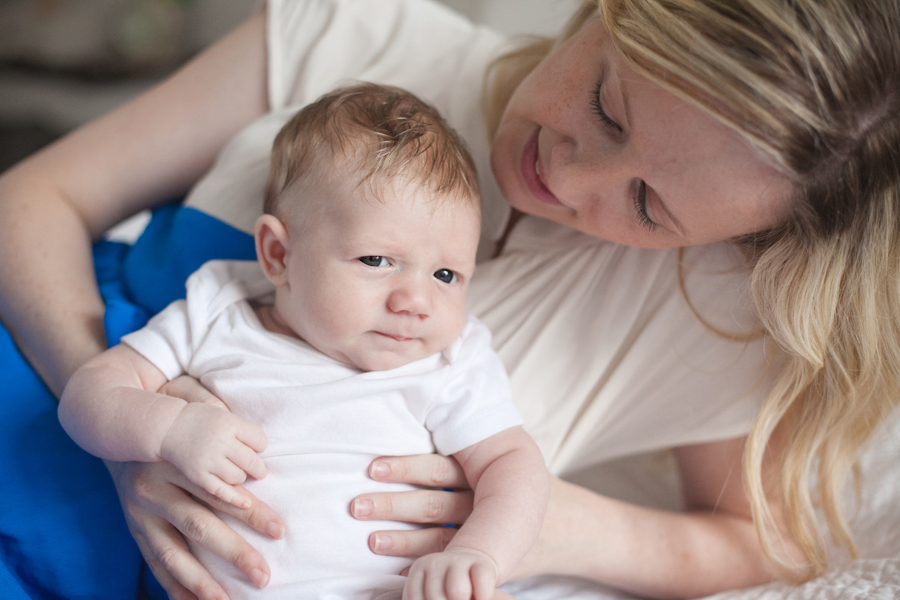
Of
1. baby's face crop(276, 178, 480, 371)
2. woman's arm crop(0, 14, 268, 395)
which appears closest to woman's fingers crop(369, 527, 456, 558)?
baby's face crop(276, 178, 480, 371)

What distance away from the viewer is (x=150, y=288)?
1154 millimetres

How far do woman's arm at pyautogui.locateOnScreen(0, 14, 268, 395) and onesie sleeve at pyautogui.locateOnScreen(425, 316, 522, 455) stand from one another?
1.94 feet

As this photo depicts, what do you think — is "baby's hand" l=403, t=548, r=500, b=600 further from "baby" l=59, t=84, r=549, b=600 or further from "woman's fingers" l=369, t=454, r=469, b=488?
"woman's fingers" l=369, t=454, r=469, b=488

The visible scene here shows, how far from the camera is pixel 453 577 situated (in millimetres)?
696

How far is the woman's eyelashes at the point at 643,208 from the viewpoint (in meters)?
0.89

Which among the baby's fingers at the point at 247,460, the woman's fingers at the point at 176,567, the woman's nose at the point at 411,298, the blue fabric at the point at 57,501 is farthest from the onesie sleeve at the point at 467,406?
the blue fabric at the point at 57,501

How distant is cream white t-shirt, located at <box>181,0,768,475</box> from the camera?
1.11m

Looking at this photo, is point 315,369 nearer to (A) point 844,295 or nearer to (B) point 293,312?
(B) point 293,312

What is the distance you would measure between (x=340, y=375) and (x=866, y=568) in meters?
0.91

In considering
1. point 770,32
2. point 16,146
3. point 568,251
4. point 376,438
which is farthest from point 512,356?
point 16,146

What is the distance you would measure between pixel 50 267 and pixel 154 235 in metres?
0.20

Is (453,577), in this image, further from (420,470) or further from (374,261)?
(374,261)

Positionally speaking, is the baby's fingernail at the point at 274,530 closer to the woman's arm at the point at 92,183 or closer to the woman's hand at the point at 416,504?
the woman's hand at the point at 416,504

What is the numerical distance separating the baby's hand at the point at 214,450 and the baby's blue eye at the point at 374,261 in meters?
0.26
